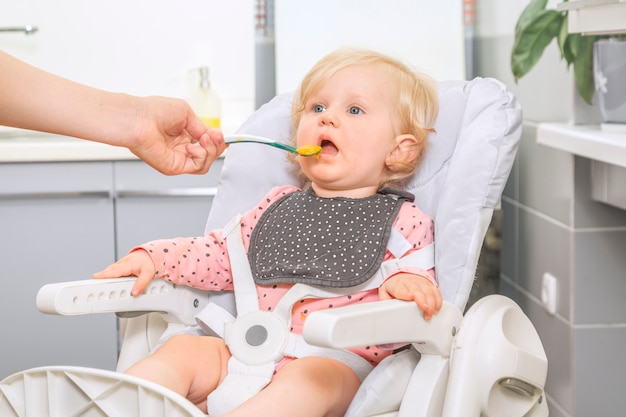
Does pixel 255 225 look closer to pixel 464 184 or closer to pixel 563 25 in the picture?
pixel 464 184

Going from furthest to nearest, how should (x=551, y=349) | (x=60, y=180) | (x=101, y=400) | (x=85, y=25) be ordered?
(x=85, y=25)
(x=60, y=180)
(x=551, y=349)
(x=101, y=400)

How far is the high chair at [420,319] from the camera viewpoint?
3.90 ft

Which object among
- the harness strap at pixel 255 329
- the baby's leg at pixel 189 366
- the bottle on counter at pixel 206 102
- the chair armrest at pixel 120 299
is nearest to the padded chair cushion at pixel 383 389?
the harness strap at pixel 255 329

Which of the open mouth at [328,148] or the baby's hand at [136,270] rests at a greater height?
the open mouth at [328,148]

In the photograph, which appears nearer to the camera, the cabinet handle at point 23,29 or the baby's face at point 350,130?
the baby's face at point 350,130

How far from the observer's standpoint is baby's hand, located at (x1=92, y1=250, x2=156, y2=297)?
1.45 metres

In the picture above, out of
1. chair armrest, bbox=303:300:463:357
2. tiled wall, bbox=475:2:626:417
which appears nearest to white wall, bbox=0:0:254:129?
tiled wall, bbox=475:2:626:417

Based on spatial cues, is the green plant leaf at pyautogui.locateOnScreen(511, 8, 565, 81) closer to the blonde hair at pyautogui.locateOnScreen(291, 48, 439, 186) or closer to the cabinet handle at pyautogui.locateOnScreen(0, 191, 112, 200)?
the blonde hair at pyautogui.locateOnScreen(291, 48, 439, 186)

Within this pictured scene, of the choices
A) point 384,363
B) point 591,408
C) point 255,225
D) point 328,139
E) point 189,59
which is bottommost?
point 591,408

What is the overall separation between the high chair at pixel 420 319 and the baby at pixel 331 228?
1.4 inches

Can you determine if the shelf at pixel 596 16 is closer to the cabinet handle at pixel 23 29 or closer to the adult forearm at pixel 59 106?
the adult forearm at pixel 59 106

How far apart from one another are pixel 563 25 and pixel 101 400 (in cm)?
124

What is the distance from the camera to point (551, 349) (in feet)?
7.06

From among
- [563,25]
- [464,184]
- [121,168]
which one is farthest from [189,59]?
[464,184]
